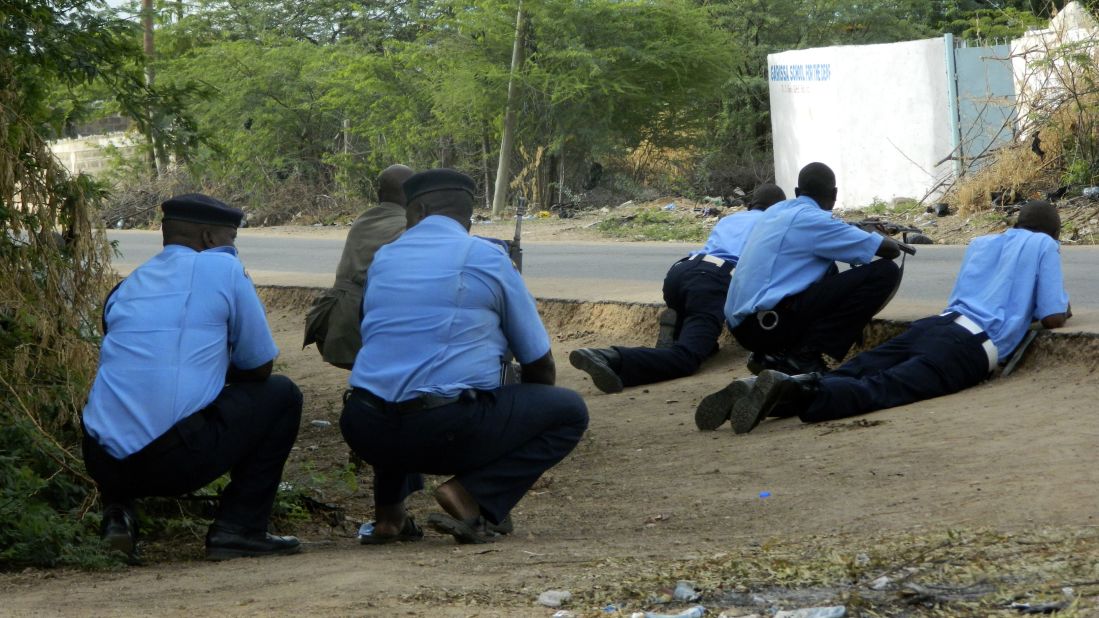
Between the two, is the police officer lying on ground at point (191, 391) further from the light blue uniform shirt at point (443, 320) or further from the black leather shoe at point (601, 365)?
the black leather shoe at point (601, 365)

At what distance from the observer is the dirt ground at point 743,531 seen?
3.64 metres

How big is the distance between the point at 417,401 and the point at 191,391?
2.51 ft

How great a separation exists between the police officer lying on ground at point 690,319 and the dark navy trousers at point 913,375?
170cm

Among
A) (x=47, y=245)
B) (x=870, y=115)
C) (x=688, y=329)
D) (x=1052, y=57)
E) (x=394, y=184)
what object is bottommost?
(x=688, y=329)

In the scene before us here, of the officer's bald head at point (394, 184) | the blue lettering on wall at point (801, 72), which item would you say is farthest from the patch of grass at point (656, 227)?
the officer's bald head at point (394, 184)

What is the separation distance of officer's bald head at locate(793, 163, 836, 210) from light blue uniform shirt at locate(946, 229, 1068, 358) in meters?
0.94

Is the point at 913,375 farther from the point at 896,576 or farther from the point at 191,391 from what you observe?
the point at 191,391

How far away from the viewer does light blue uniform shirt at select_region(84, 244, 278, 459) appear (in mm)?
4586

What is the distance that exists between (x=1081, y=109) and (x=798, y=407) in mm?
12711

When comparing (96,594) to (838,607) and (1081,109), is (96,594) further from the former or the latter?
(1081,109)

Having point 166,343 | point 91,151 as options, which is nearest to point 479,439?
point 166,343

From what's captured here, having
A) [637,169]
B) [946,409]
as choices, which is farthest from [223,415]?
[637,169]

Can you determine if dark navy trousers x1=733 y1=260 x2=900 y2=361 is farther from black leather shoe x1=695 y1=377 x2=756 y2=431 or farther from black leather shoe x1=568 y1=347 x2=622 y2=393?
black leather shoe x1=568 y1=347 x2=622 y2=393

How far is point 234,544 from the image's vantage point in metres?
4.86
